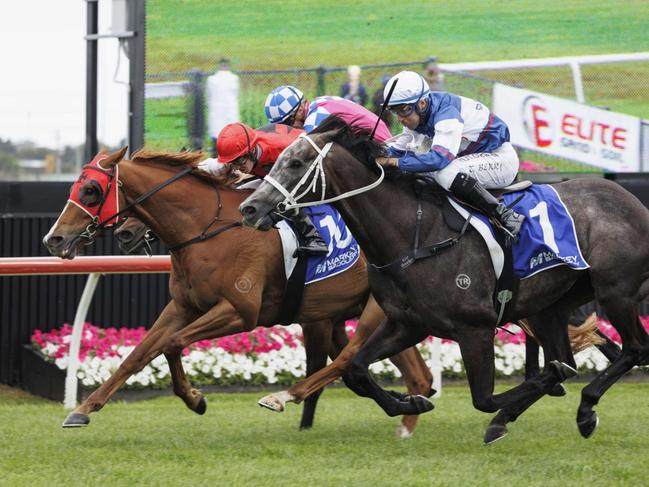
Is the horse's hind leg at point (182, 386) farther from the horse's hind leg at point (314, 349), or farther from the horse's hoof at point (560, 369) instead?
the horse's hoof at point (560, 369)

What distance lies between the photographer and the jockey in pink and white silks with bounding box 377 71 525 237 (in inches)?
222

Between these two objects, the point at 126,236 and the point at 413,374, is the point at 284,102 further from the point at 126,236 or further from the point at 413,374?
the point at 413,374

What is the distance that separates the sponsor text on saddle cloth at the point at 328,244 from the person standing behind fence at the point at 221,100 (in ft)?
11.6

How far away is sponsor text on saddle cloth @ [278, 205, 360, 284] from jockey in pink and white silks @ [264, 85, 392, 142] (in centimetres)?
48

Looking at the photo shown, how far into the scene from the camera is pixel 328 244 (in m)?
6.60

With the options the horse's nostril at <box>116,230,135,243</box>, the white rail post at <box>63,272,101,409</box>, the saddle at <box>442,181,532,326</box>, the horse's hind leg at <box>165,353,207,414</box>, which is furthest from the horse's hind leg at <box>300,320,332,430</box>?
the white rail post at <box>63,272,101,409</box>

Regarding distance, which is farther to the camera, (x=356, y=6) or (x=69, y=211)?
(x=356, y=6)

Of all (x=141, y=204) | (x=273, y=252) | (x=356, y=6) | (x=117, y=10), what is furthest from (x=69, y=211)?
(x=356, y=6)

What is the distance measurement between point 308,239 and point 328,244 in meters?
0.13

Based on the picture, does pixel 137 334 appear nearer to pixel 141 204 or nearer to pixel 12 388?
pixel 12 388

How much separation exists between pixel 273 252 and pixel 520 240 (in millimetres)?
1373

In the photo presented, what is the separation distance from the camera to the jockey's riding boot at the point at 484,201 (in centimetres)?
564

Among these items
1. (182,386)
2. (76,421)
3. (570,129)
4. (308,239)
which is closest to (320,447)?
(182,386)

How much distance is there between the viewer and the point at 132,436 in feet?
21.6
